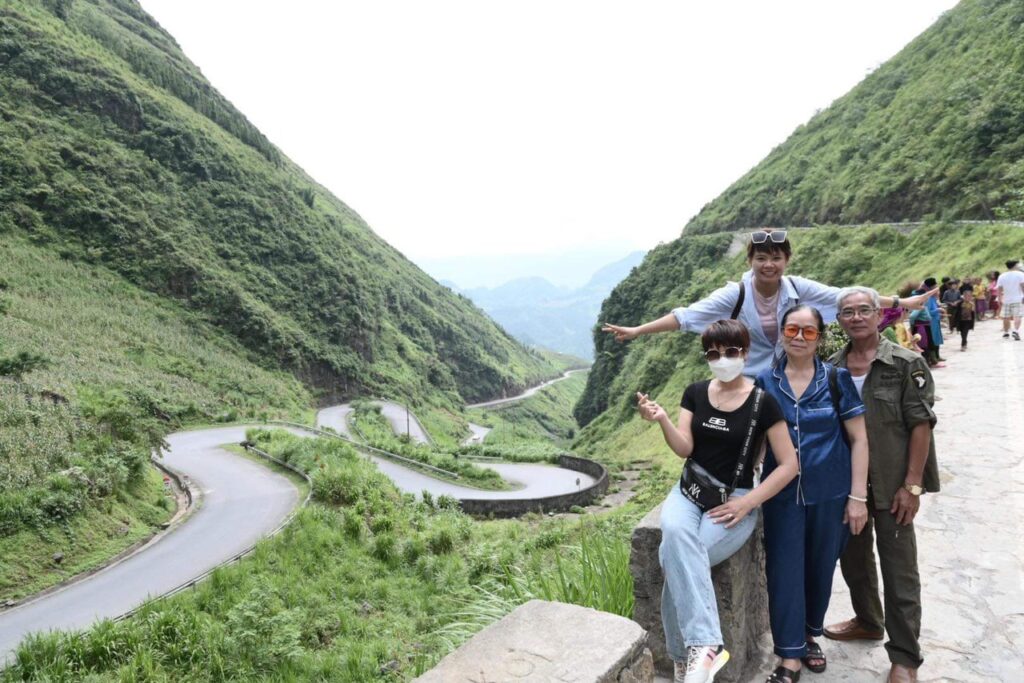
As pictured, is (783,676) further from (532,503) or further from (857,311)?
(532,503)

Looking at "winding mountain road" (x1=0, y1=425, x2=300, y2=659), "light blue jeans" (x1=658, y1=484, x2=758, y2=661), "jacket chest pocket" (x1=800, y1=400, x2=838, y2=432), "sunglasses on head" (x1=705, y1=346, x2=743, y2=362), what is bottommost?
"winding mountain road" (x1=0, y1=425, x2=300, y2=659)

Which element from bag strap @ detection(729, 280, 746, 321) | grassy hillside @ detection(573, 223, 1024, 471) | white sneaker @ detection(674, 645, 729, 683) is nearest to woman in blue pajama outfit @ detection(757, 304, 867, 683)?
bag strap @ detection(729, 280, 746, 321)

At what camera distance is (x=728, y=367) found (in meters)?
3.13

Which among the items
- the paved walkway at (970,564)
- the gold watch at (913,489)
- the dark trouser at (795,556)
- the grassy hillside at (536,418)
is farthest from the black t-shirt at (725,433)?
the grassy hillside at (536,418)

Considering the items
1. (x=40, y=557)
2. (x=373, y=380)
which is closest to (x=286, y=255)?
(x=373, y=380)

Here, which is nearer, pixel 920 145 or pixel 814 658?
pixel 814 658

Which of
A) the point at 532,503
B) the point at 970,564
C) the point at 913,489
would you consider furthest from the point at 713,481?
the point at 532,503

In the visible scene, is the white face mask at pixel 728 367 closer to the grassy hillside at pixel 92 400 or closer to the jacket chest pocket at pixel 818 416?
the jacket chest pocket at pixel 818 416

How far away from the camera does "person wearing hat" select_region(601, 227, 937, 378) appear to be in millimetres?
3707

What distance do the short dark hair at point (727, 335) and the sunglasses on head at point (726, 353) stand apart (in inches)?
0.7

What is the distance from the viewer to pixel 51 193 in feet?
177

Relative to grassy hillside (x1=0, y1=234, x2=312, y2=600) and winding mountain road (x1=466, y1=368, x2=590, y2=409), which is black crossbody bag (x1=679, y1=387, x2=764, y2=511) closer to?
grassy hillside (x1=0, y1=234, x2=312, y2=600)

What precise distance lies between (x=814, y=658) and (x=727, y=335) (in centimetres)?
200

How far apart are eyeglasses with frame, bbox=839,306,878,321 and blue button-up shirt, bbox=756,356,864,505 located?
1.15 feet
